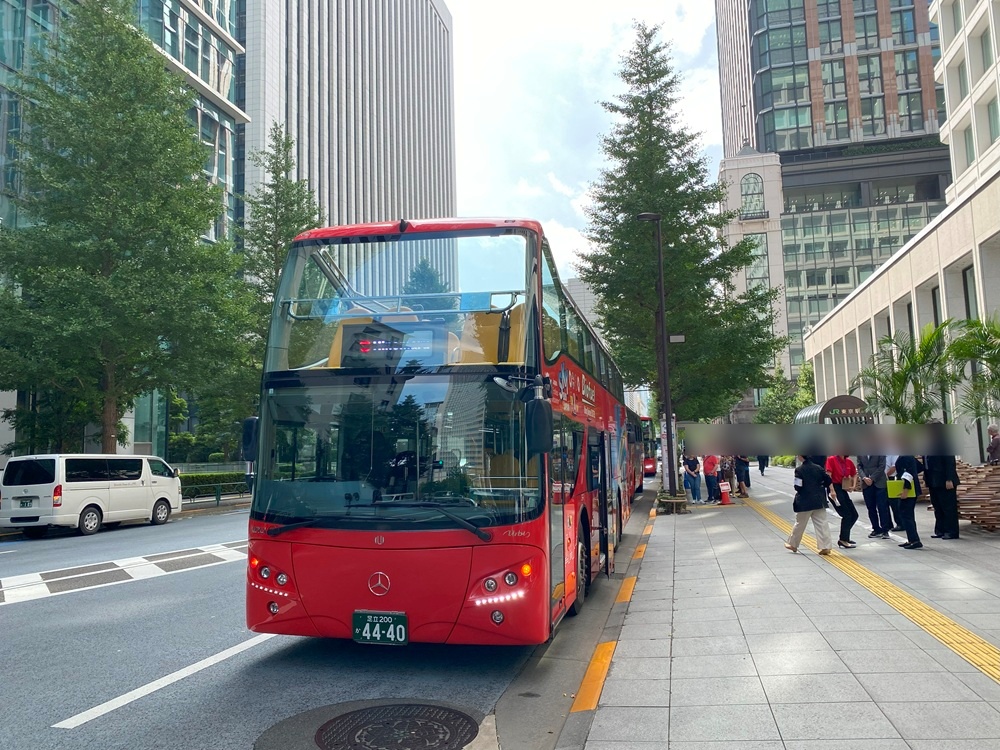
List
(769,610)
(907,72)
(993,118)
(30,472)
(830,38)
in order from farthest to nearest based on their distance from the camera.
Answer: (830,38) → (907,72) → (993,118) → (30,472) → (769,610)

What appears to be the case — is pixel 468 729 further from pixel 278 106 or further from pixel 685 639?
pixel 278 106

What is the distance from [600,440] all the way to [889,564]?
4.15 metres

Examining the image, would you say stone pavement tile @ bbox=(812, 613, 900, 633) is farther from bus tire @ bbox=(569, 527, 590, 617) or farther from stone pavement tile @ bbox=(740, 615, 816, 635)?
bus tire @ bbox=(569, 527, 590, 617)

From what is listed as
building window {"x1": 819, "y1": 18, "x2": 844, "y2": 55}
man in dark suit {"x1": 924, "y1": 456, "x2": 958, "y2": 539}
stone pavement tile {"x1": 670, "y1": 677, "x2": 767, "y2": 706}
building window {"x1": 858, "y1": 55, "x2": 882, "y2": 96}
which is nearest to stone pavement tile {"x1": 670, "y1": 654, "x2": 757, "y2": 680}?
stone pavement tile {"x1": 670, "y1": 677, "x2": 767, "y2": 706}

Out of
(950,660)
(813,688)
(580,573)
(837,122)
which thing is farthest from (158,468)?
(837,122)

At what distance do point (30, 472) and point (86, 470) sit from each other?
48.0 inches

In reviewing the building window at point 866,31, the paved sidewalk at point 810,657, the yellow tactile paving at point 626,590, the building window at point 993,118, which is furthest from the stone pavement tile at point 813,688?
the building window at point 866,31

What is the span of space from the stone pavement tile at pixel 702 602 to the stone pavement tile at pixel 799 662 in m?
2.18

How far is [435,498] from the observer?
20.1 feet

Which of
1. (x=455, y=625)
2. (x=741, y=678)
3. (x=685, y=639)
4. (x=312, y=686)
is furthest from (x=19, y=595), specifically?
(x=741, y=678)

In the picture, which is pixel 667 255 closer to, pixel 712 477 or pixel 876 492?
pixel 712 477

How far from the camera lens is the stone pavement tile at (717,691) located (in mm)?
5219

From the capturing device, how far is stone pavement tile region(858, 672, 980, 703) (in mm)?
5043

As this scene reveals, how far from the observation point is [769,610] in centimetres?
801
